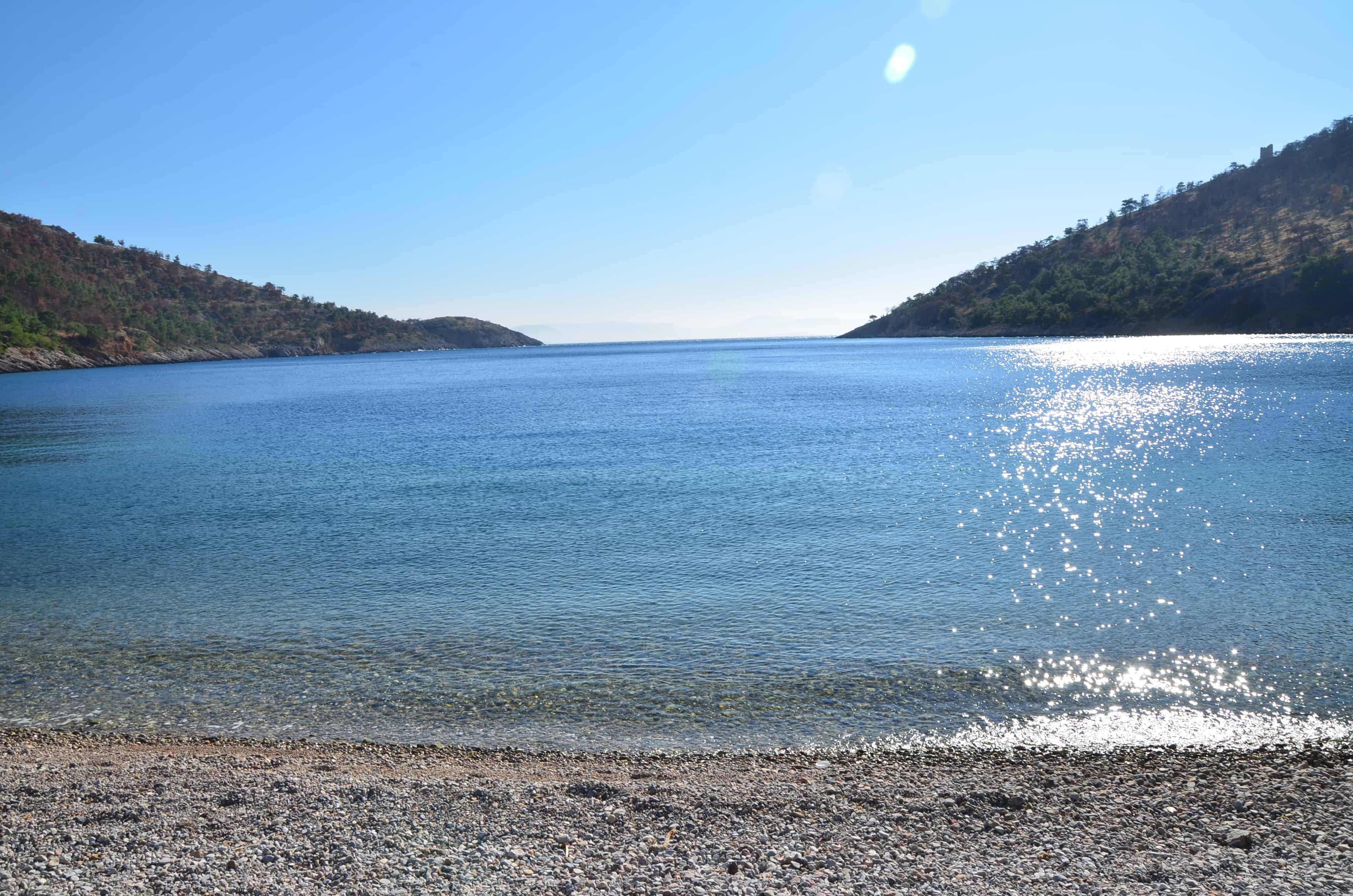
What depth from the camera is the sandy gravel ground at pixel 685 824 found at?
6520 millimetres

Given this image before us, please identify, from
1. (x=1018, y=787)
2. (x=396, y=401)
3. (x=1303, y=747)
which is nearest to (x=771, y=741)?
(x=1018, y=787)

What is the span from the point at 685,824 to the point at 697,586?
9.61 m

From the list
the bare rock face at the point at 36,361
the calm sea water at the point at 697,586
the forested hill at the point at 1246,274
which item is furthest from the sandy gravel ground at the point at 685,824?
the bare rock face at the point at 36,361

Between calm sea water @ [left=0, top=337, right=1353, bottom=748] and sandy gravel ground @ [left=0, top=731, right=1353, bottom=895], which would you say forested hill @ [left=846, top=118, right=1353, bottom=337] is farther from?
sandy gravel ground @ [left=0, top=731, right=1353, bottom=895]

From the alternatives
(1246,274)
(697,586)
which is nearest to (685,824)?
(697,586)

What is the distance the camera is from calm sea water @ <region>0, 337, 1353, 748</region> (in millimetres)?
11289

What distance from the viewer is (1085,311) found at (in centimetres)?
18250

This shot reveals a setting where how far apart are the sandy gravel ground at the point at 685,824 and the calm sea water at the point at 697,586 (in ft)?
3.99

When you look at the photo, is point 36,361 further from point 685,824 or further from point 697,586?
point 685,824

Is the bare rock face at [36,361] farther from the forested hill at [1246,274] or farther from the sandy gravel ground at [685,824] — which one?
the forested hill at [1246,274]

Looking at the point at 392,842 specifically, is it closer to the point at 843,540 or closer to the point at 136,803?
the point at 136,803

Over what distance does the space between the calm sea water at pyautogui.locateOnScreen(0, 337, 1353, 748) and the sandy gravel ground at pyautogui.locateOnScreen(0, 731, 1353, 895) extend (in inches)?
47.8

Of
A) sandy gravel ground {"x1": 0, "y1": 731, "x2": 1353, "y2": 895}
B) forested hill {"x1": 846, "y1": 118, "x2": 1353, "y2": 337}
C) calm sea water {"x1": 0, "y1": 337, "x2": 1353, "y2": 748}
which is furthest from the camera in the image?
forested hill {"x1": 846, "y1": 118, "x2": 1353, "y2": 337}

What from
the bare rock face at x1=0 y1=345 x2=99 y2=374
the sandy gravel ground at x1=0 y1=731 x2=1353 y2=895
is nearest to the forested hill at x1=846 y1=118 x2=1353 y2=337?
the sandy gravel ground at x1=0 y1=731 x2=1353 y2=895
